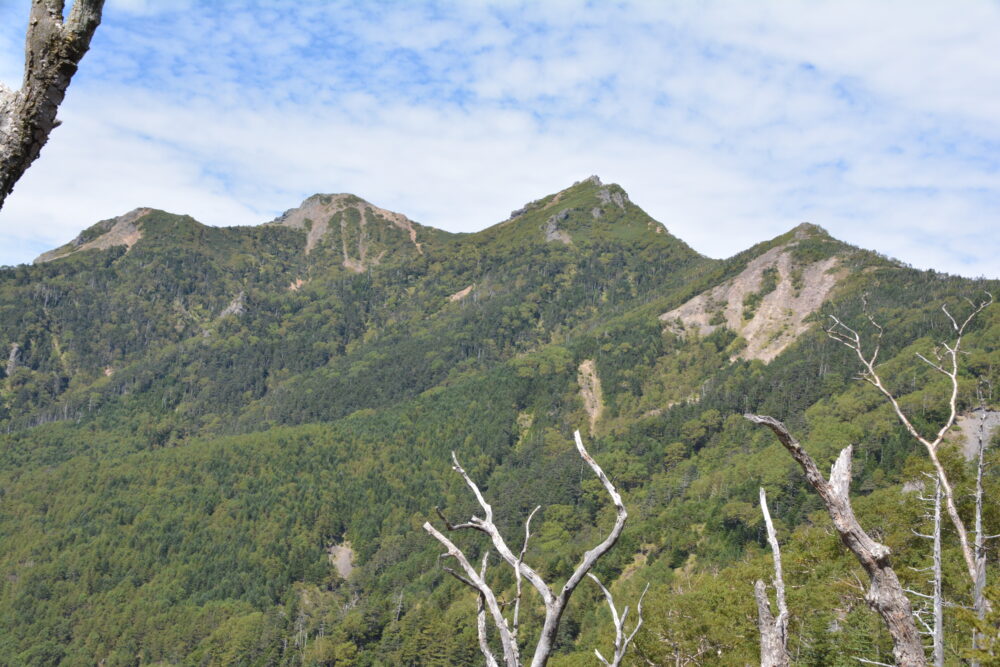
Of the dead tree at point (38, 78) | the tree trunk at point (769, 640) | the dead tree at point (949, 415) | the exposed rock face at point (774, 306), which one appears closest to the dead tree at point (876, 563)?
the tree trunk at point (769, 640)

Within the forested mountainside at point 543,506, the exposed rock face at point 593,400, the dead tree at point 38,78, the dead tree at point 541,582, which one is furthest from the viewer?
the exposed rock face at point 593,400

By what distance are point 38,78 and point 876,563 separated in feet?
31.3

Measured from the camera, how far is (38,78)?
5.21 meters

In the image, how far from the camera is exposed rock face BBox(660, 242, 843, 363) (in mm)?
175000

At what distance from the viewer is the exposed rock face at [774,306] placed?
175m

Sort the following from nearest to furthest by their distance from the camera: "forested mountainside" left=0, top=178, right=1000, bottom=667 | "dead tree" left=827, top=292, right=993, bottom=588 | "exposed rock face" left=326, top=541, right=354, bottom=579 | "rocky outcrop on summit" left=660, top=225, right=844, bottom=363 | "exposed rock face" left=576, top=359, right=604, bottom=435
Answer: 1. "dead tree" left=827, top=292, right=993, bottom=588
2. "forested mountainside" left=0, top=178, right=1000, bottom=667
3. "exposed rock face" left=326, top=541, right=354, bottom=579
4. "rocky outcrop on summit" left=660, top=225, right=844, bottom=363
5. "exposed rock face" left=576, top=359, right=604, bottom=435

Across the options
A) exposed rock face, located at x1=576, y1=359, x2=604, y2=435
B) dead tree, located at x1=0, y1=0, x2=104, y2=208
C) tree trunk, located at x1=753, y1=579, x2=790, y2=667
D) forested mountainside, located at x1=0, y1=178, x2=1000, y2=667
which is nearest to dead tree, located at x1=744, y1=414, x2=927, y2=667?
tree trunk, located at x1=753, y1=579, x2=790, y2=667

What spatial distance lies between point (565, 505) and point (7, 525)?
14993 centimetres

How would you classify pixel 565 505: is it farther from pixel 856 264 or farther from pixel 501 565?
pixel 856 264

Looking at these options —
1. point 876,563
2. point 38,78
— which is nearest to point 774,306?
point 876,563

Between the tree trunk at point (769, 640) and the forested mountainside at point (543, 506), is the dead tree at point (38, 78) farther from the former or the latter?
the forested mountainside at point (543, 506)

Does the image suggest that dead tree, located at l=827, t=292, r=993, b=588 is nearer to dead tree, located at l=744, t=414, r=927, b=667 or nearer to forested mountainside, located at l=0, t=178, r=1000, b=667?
dead tree, located at l=744, t=414, r=927, b=667

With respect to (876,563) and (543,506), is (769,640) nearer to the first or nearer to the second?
(876,563)

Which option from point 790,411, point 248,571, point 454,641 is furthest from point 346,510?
point 790,411
